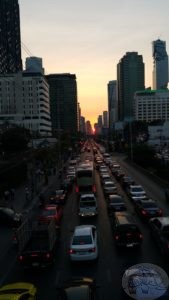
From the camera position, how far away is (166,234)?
20594mm

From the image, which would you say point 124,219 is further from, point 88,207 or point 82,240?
point 88,207

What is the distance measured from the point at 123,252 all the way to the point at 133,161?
252 ft

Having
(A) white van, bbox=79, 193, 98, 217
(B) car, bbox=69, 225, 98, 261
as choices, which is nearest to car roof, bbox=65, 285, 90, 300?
(B) car, bbox=69, 225, 98, 261

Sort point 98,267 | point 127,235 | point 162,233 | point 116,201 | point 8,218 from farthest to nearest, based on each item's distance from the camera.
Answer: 1. point 116,201
2. point 8,218
3. point 127,235
4. point 162,233
5. point 98,267

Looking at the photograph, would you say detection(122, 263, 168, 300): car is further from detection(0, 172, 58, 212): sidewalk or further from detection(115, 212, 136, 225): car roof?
detection(0, 172, 58, 212): sidewalk

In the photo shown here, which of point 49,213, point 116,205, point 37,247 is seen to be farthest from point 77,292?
point 116,205

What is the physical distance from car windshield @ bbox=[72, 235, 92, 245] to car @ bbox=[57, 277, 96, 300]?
7.18 m

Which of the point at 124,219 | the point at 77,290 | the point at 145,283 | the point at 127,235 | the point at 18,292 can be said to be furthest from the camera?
the point at 124,219

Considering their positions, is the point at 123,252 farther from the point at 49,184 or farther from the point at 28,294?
the point at 49,184

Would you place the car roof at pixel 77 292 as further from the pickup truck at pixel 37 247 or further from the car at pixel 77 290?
the pickup truck at pixel 37 247

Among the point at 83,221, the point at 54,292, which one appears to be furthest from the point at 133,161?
the point at 54,292

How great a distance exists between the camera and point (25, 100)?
191 metres

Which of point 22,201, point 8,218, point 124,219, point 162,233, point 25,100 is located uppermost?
point 25,100

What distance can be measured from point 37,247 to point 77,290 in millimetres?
7598
